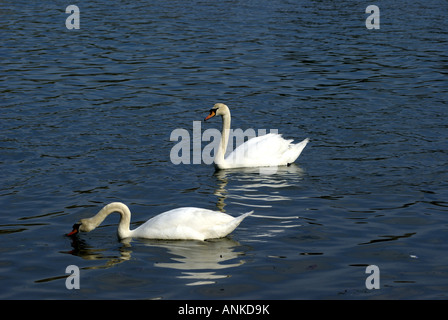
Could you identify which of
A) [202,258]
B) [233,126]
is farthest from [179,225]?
[233,126]

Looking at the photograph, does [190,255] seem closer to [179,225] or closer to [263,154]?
[179,225]

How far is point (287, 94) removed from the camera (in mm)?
22875

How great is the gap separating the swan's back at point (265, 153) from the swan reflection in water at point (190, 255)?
4461 mm

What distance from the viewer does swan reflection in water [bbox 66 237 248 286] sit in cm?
1166

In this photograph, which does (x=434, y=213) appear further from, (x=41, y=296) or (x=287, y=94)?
(x=287, y=94)

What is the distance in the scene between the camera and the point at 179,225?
1292 cm

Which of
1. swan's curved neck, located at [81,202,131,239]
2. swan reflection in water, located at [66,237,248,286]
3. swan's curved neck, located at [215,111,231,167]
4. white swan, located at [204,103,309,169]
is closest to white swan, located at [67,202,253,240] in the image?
swan's curved neck, located at [81,202,131,239]

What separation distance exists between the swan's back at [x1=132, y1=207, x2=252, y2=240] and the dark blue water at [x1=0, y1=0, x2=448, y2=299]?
0.17 metres

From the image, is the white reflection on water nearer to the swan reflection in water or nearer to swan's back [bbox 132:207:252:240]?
the swan reflection in water
